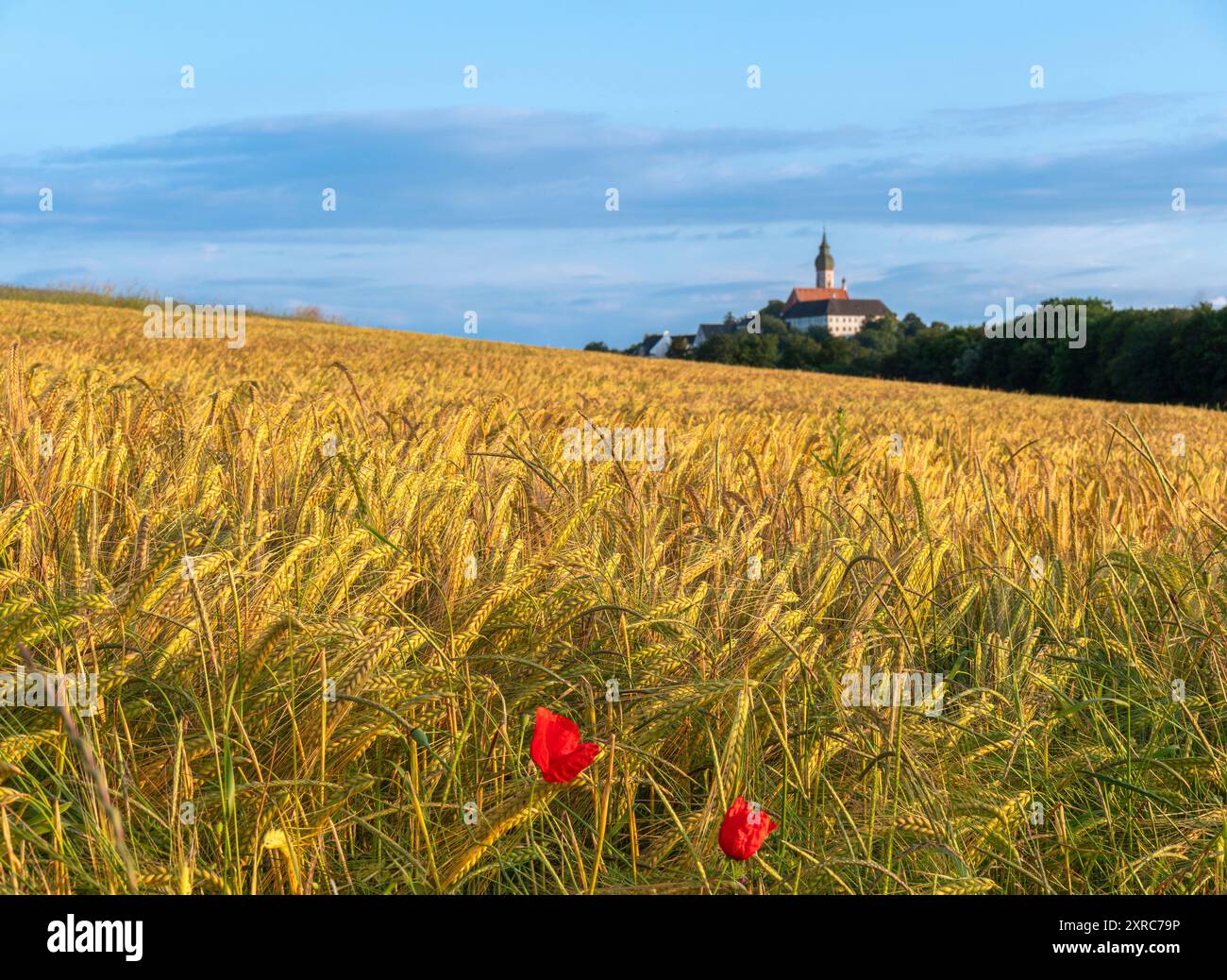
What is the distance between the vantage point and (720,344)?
57.1 metres

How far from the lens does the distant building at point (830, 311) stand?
441 feet

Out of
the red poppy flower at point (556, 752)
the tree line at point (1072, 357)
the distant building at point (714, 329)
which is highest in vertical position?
the distant building at point (714, 329)

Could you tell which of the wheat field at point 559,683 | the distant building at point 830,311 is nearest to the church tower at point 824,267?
the distant building at point 830,311

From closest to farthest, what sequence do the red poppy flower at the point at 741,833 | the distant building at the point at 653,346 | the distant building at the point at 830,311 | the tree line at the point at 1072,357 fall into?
the red poppy flower at the point at 741,833 < the tree line at the point at 1072,357 < the distant building at the point at 653,346 < the distant building at the point at 830,311

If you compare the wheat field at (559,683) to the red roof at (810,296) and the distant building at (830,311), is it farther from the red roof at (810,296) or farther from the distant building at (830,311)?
the red roof at (810,296)

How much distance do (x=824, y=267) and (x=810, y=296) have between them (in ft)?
40.6

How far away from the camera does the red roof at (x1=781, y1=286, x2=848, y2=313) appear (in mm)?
145375

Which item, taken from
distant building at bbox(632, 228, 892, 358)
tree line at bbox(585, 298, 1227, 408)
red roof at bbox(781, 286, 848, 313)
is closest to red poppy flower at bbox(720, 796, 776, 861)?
tree line at bbox(585, 298, 1227, 408)

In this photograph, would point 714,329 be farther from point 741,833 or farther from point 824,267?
point 741,833

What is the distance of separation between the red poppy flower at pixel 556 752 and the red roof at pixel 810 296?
146095 millimetres

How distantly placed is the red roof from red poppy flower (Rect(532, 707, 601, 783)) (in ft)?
479

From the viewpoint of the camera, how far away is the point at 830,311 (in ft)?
445

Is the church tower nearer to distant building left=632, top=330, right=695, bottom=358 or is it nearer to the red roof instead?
the red roof
